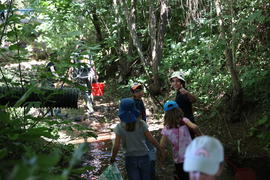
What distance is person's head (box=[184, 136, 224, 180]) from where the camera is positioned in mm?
1874

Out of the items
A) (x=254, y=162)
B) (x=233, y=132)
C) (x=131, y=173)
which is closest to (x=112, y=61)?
(x=233, y=132)

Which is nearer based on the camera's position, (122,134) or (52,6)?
(122,134)

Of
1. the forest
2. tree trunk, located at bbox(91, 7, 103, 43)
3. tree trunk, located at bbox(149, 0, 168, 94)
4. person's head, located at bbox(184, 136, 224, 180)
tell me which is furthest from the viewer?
tree trunk, located at bbox(91, 7, 103, 43)

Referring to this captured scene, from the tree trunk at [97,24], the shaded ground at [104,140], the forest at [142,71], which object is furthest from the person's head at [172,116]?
the tree trunk at [97,24]

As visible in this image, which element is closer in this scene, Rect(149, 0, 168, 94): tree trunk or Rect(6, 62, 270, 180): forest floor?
Rect(6, 62, 270, 180): forest floor

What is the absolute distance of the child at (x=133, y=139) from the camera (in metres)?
4.06

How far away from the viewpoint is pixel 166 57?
13148 millimetres

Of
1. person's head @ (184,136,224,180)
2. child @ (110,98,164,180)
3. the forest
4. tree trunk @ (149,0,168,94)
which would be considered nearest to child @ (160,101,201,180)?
child @ (110,98,164,180)

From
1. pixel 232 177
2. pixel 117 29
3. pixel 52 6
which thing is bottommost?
pixel 232 177

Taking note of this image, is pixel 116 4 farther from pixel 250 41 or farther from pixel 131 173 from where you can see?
pixel 131 173

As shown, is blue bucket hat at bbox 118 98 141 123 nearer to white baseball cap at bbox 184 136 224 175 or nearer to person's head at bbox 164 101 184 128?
person's head at bbox 164 101 184 128

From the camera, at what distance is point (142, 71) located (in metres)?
15.0

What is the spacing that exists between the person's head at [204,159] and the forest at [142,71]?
74cm

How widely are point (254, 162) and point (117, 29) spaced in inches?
430
